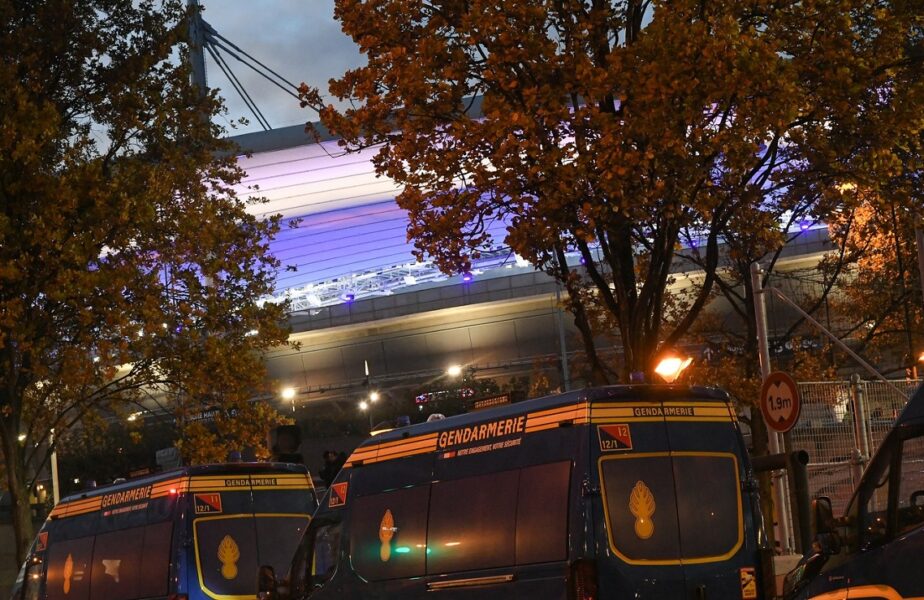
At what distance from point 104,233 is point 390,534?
34.0ft

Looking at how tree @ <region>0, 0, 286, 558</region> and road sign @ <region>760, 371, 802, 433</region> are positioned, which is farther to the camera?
tree @ <region>0, 0, 286, 558</region>

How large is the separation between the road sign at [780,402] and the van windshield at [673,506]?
3257 mm

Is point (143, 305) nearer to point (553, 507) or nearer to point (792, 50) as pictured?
point (792, 50)

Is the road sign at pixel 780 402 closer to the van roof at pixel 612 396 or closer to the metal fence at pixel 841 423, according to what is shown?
the van roof at pixel 612 396

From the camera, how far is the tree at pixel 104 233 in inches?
750

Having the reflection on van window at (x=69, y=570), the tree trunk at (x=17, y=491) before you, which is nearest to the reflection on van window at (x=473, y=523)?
the reflection on van window at (x=69, y=570)

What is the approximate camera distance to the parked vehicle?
13711 millimetres

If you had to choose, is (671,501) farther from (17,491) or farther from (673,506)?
(17,491)

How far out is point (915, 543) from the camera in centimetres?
695

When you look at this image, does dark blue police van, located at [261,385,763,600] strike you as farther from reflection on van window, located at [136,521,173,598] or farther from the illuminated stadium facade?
the illuminated stadium facade

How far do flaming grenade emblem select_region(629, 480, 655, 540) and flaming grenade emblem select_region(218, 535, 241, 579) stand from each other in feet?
19.8

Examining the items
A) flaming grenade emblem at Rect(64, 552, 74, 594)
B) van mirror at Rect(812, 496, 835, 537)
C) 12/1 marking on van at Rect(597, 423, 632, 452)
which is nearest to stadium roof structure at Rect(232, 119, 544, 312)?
flaming grenade emblem at Rect(64, 552, 74, 594)

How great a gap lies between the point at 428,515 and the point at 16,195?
11348mm

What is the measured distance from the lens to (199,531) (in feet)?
45.2
